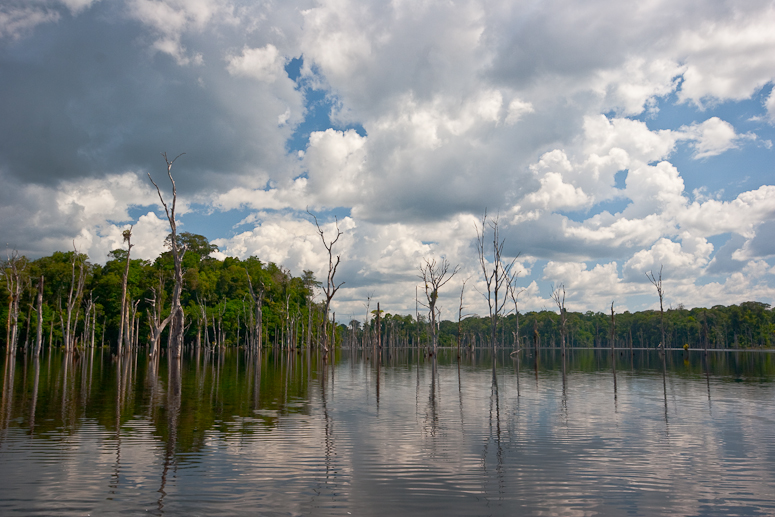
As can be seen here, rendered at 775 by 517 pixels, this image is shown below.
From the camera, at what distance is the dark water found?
753 centimetres

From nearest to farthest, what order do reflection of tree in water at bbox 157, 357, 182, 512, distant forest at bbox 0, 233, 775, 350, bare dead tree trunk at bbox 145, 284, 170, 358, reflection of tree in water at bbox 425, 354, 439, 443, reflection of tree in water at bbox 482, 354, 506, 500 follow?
1. reflection of tree in water at bbox 157, 357, 182, 512
2. reflection of tree in water at bbox 482, 354, 506, 500
3. reflection of tree in water at bbox 425, 354, 439, 443
4. bare dead tree trunk at bbox 145, 284, 170, 358
5. distant forest at bbox 0, 233, 775, 350

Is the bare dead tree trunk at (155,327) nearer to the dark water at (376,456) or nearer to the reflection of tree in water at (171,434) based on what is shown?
the reflection of tree in water at (171,434)

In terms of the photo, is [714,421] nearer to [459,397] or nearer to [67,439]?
[459,397]

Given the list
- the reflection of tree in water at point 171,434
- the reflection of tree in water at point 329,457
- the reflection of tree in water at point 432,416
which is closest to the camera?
the reflection of tree in water at point 171,434

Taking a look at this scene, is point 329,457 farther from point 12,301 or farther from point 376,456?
point 12,301

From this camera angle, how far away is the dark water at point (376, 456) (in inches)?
297

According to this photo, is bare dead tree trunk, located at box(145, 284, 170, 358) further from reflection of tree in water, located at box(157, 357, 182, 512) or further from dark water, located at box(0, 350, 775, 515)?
dark water, located at box(0, 350, 775, 515)

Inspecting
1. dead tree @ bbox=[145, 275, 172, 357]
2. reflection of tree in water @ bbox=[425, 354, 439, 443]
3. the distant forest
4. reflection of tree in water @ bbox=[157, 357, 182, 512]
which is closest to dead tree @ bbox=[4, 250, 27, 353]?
the distant forest

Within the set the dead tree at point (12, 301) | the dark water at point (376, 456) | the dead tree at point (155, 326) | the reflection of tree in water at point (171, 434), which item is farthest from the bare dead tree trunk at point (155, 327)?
the dark water at point (376, 456)

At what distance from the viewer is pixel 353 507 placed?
24.0 ft

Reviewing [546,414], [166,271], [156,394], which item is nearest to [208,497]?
[546,414]

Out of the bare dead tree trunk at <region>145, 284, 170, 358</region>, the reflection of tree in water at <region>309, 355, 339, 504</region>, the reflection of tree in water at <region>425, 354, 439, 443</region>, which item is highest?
the bare dead tree trunk at <region>145, 284, 170, 358</region>

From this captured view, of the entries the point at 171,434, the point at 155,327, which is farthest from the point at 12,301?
the point at 171,434

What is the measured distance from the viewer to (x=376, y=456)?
34.2 ft
